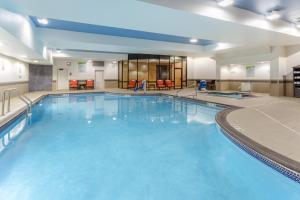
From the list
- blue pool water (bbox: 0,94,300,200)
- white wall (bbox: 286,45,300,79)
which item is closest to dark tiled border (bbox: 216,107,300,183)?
blue pool water (bbox: 0,94,300,200)

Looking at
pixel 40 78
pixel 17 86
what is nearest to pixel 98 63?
pixel 40 78

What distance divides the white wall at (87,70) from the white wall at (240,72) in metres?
9.30

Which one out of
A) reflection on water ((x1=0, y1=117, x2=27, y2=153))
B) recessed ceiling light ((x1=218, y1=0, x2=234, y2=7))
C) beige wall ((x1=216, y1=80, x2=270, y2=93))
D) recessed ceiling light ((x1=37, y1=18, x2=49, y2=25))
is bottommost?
reflection on water ((x1=0, y1=117, x2=27, y2=153))

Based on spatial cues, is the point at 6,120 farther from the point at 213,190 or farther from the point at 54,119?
the point at 213,190

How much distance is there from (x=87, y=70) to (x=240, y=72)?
489 inches

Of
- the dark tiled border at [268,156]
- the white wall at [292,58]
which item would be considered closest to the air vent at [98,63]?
the white wall at [292,58]

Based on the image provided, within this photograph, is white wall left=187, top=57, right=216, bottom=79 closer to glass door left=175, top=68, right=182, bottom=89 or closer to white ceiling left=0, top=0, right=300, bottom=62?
glass door left=175, top=68, right=182, bottom=89

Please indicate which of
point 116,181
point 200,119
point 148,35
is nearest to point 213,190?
point 116,181

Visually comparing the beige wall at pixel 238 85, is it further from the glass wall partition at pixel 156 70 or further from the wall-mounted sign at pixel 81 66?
the wall-mounted sign at pixel 81 66

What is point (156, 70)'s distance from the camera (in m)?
20.0

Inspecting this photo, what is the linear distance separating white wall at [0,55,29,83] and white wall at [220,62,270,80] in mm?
13248

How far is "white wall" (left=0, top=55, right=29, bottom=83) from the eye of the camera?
→ 29.2 feet

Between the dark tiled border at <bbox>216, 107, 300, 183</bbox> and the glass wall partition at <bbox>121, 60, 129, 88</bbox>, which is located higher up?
the glass wall partition at <bbox>121, 60, 129, 88</bbox>

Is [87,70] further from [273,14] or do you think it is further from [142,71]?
[273,14]
